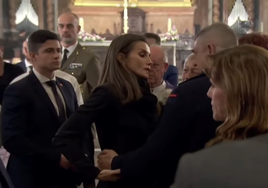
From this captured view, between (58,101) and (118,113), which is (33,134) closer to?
(58,101)

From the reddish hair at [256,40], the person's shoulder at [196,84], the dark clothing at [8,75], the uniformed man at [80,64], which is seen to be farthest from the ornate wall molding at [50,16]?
the person's shoulder at [196,84]

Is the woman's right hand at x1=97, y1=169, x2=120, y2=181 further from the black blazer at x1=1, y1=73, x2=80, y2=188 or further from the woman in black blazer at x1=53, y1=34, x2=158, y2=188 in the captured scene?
the black blazer at x1=1, y1=73, x2=80, y2=188

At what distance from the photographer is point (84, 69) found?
4.07 m

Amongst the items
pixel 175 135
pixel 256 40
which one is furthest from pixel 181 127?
pixel 256 40

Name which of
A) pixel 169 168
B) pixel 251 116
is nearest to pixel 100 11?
pixel 169 168

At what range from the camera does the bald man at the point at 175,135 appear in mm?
1887

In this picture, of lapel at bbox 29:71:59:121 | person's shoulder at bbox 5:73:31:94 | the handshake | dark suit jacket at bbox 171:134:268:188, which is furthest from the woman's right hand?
dark suit jacket at bbox 171:134:268:188

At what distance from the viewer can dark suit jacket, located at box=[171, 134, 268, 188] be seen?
109cm

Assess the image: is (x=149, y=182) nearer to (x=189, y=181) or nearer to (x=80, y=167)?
(x=80, y=167)

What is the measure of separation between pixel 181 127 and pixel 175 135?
1.6 inches

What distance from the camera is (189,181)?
112cm

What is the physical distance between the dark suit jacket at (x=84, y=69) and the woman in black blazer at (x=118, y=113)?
5.63ft

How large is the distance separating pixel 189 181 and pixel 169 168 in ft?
3.03

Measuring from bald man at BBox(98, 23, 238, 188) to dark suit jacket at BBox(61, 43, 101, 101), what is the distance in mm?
2026
